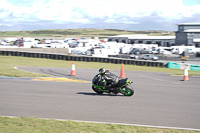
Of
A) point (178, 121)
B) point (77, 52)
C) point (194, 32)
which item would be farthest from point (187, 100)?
point (194, 32)

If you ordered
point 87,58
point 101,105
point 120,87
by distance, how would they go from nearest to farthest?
point 101,105
point 120,87
point 87,58

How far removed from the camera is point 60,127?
23.5 ft

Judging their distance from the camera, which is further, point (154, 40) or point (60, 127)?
point (154, 40)

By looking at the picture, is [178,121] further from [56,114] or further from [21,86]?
[21,86]

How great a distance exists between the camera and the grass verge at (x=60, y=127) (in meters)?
6.86

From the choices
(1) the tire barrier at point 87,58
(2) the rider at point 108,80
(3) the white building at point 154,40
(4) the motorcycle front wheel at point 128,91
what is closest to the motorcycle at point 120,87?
(4) the motorcycle front wheel at point 128,91

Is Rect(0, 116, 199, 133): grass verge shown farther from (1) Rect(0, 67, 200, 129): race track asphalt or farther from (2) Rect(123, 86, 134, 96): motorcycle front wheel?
(2) Rect(123, 86, 134, 96): motorcycle front wheel

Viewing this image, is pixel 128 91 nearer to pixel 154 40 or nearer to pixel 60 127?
pixel 60 127

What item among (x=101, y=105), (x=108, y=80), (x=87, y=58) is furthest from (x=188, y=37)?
(x=101, y=105)

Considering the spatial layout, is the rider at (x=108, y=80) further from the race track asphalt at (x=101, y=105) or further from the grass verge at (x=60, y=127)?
the grass verge at (x=60, y=127)

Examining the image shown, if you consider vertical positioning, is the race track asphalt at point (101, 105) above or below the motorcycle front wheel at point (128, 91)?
below

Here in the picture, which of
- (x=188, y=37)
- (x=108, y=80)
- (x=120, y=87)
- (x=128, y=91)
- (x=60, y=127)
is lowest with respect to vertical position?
(x=60, y=127)

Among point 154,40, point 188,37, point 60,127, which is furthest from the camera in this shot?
point 154,40

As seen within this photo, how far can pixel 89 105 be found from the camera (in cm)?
1012
